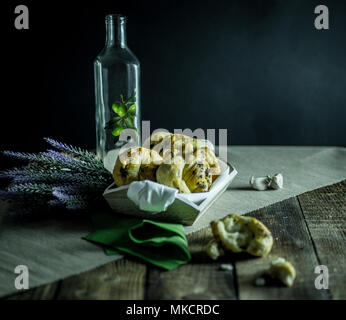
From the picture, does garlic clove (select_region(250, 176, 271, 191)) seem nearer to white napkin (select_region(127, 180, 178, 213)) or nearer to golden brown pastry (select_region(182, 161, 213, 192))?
golden brown pastry (select_region(182, 161, 213, 192))

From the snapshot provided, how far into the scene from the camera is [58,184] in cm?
138

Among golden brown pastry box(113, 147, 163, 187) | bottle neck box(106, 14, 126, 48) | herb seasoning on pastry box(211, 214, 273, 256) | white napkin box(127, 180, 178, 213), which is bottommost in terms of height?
herb seasoning on pastry box(211, 214, 273, 256)

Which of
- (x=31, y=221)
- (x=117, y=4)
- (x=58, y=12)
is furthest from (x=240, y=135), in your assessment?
(x=31, y=221)

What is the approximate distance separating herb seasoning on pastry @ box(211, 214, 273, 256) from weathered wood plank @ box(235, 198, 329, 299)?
26mm

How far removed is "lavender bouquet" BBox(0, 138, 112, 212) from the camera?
131cm

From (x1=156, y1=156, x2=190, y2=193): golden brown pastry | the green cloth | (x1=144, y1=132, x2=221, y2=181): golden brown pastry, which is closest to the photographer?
the green cloth

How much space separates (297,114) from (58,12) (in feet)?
5.00

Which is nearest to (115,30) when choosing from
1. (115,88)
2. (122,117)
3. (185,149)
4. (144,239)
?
(115,88)

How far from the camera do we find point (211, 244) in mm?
1070

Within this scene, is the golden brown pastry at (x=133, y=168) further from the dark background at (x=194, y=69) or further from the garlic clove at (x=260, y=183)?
the dark background at (x=194, y=69)

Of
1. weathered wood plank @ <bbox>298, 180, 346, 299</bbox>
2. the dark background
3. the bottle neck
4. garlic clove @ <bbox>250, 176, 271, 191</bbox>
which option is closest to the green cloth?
weathered wood plank @ <bbox>298, 180, 346, 299</bbox>

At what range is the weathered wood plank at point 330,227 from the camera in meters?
0.99

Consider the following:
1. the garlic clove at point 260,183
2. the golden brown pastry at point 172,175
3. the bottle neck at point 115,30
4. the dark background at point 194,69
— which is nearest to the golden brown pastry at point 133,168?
the golden brown pastry at point 172,175

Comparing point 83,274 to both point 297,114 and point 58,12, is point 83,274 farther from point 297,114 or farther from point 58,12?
point 297,114
